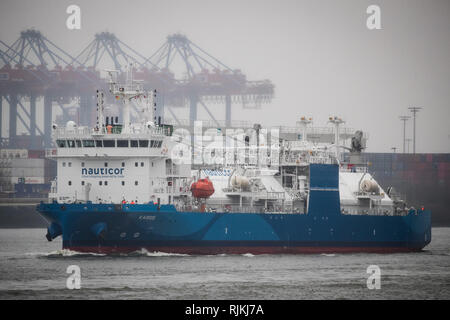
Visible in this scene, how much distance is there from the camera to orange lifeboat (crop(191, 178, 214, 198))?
5069 centimetres

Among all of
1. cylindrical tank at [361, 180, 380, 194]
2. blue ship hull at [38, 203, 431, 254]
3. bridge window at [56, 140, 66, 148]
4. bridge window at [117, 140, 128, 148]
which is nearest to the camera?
blue ship hull at [38, 203, 431, 254]

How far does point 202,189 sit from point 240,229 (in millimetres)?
3398

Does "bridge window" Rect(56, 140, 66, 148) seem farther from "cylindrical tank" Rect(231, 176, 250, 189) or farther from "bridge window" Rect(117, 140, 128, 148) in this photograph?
"cylindrical tank" Rect(231, 176, 250, 189)

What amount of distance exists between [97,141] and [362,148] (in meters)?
22.7

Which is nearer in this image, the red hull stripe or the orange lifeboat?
the red hull stripe

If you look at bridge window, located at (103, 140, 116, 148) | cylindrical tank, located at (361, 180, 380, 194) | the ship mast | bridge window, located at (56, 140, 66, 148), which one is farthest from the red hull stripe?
the ship mast

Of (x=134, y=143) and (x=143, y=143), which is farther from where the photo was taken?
(x=143, y=143)

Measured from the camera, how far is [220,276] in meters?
42.2

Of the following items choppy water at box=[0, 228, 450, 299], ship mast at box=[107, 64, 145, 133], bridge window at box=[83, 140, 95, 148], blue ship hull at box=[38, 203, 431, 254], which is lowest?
choppy water at box=[0, 228, 450, 299]

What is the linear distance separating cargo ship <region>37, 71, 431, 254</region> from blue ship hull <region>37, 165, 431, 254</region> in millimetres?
64

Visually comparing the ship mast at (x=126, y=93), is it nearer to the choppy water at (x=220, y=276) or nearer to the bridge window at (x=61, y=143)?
the bridge window at (x=61, y=143)

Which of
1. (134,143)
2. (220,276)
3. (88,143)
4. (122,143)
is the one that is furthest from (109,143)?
(220,276)

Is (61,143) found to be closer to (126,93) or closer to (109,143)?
(109,143)
